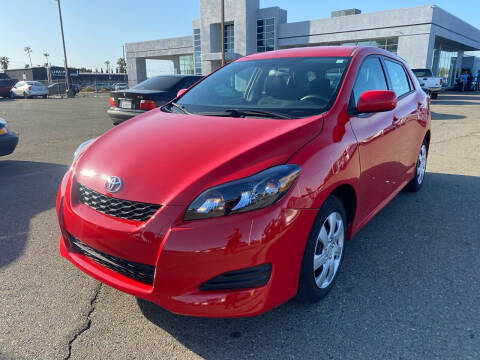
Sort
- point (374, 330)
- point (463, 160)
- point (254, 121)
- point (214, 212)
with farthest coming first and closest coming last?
1. point (463, 160)
2. point (254, 121)
3. point (374, 330)
4. point (214, 212)

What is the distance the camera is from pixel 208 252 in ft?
6.14

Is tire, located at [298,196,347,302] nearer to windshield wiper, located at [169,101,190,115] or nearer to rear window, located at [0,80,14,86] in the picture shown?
windshield wiper, located at [169,101,190,115]

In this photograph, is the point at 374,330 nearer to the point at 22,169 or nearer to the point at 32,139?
the point at 22,169

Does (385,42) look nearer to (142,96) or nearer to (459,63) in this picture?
(459,63)

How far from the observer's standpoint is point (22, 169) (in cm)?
623

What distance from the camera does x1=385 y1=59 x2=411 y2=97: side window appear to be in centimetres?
383

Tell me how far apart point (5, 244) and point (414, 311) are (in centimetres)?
346

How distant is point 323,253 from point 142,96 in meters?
6.93

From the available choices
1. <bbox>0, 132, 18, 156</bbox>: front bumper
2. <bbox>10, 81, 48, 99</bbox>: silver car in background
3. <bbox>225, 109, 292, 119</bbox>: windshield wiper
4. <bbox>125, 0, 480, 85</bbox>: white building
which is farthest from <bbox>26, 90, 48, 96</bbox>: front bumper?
<bbox>225, 109, 292, 119</bbox>: windshield wiper

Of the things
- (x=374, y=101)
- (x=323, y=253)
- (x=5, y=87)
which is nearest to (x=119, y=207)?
(x=323, y=253)

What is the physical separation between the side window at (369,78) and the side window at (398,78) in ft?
0.91

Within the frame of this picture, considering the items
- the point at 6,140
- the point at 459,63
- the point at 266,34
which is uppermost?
the point at 266,34

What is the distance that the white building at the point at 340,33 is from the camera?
30453 millimetres

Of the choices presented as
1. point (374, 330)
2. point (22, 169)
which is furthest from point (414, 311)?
point (22, 169)
